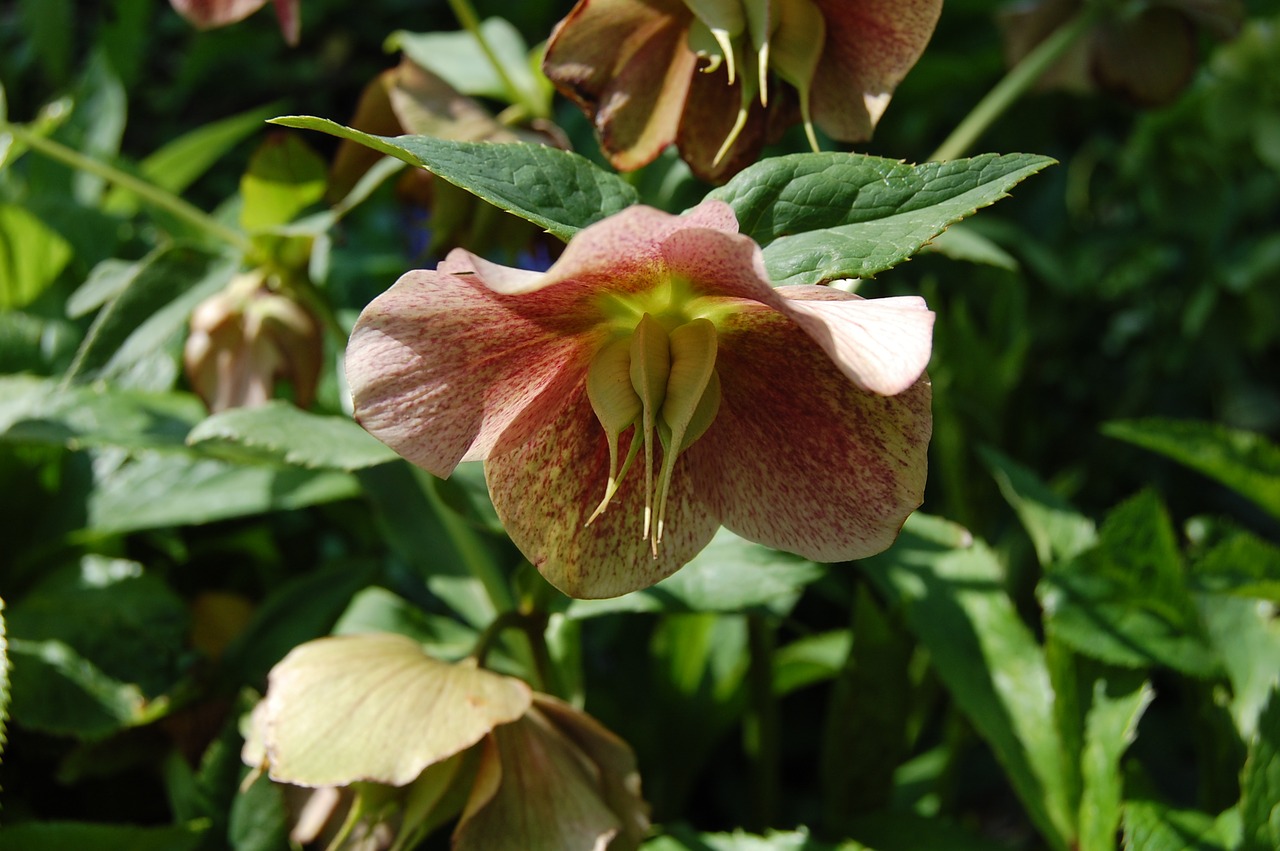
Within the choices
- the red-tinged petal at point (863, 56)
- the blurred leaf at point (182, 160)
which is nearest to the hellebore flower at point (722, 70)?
the red-tinged petal at point (863, 56)

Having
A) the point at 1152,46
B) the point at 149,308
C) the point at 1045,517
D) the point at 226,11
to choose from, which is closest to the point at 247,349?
the point at 149,308

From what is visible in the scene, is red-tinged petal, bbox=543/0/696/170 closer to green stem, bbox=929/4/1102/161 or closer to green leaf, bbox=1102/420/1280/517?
green stem, bbox=929/4/1102/161

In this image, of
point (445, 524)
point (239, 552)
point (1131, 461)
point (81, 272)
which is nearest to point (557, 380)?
point (445, 524)

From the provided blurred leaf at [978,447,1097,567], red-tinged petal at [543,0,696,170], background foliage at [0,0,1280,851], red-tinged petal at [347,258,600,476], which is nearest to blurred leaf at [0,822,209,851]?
background foliage at [0,0,1280,851]

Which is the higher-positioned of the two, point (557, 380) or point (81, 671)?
point (557, 380)

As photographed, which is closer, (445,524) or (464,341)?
(464,341)

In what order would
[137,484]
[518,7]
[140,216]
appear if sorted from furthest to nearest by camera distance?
[518,7]
[140,216]
[137,484]

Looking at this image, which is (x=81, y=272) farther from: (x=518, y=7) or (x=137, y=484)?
(x=518, y=7)
